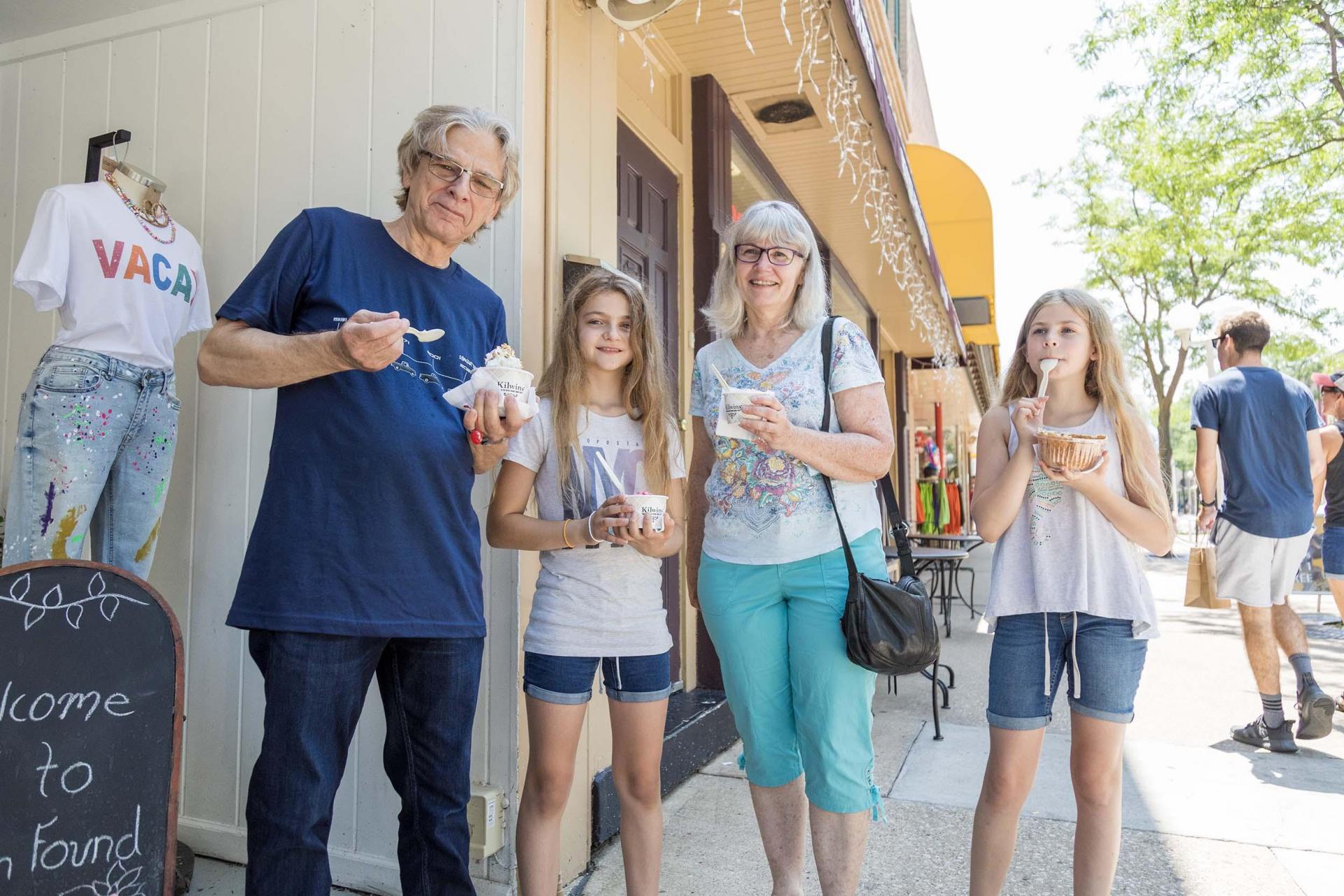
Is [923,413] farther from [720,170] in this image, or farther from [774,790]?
[774,790]

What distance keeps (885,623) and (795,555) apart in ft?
0.83

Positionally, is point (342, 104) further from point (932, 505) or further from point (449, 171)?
point (932, 505)

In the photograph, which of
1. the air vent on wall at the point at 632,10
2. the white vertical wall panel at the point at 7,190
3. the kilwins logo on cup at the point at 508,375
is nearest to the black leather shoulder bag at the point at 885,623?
the kilwins logo on cup at the point at 508,375


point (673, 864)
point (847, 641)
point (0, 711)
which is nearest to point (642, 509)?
point (847, 641)

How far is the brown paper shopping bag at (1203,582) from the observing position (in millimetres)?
4152

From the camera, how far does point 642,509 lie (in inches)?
73.3

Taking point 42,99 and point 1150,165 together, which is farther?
point 1150,165

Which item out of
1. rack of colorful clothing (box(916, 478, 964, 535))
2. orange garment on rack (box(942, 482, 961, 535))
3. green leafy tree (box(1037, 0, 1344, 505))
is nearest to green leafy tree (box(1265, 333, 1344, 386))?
green leafy tree (box(1037, 0, 1344, 505))

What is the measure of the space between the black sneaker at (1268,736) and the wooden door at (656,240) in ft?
9.08

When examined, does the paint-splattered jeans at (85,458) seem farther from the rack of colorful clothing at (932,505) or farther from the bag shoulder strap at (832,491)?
the rack of colorful clothing at (932,505)

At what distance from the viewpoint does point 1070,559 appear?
83.9 inches

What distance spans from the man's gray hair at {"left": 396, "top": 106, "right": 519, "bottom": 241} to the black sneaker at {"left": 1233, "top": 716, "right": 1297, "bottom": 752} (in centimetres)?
427

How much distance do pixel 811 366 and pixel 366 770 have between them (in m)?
1.77

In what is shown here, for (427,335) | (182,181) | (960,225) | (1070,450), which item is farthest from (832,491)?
(960,225)
